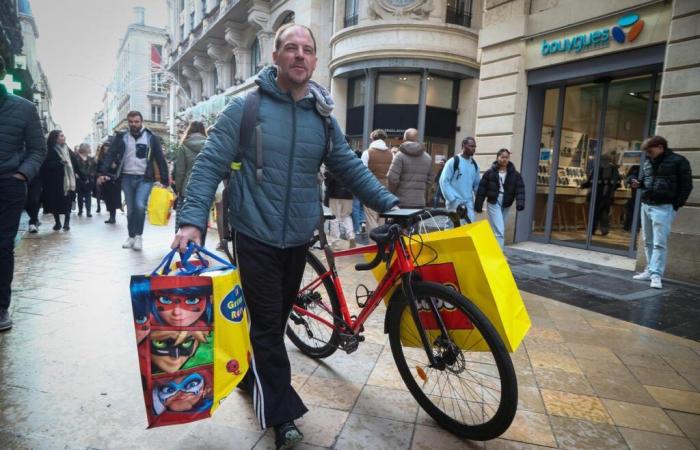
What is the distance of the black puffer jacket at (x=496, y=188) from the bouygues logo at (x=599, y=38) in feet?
8.97

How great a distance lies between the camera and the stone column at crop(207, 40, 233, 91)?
94.6 feet

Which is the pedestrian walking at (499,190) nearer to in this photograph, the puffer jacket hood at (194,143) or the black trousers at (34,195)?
the puffer jacket hood at (194,143)

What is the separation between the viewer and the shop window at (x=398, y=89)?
60.0ft

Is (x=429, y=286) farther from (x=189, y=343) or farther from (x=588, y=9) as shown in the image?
(x=588, y=9)

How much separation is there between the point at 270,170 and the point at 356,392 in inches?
59.6

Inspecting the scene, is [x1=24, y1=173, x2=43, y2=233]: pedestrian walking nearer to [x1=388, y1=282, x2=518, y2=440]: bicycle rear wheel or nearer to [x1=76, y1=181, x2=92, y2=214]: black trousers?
[x1=76, y1=181, x2=92, y2=214]: black trousers

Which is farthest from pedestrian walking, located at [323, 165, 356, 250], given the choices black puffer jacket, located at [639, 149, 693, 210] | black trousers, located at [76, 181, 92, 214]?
black trousers, located at [76, 181, 92, 214]

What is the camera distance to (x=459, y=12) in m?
17.7

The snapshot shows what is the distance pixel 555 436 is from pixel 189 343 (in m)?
1.98

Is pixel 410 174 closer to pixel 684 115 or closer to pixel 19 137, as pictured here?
pixel 684 115

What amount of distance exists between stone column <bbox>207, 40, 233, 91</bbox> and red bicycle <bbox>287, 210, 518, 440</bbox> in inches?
1142

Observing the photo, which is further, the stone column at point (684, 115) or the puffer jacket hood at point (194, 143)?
the stone column at point (684, 115)

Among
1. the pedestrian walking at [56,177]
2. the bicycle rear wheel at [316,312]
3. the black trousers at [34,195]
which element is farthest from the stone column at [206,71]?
the bicycle rear wheel at [316,312]

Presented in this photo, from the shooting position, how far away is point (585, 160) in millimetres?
9188
